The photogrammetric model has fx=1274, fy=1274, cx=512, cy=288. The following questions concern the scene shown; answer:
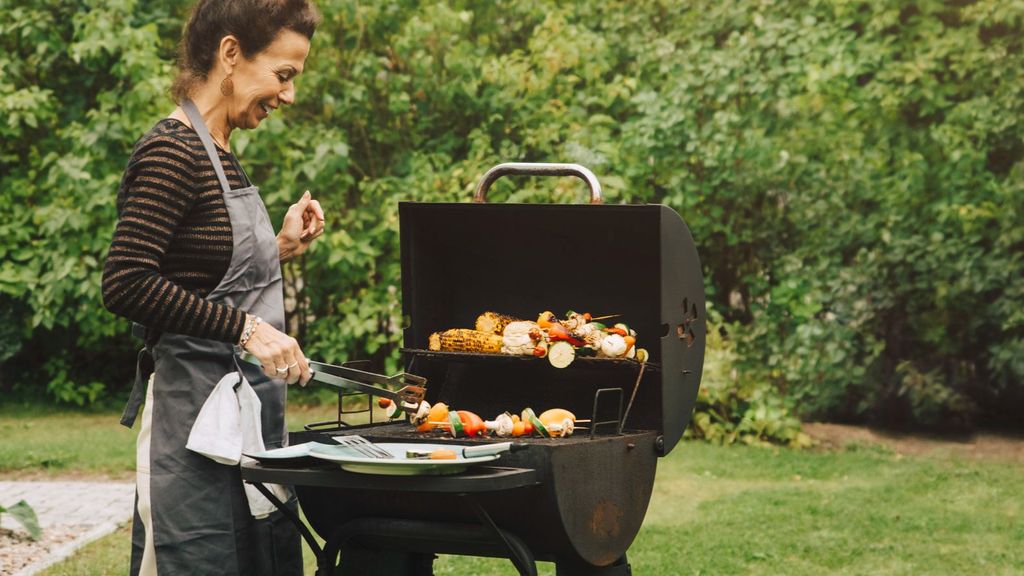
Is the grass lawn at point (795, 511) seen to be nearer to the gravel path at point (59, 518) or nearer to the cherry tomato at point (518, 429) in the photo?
the gravel path at point (59, 518)

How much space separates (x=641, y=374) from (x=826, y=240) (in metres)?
4.77

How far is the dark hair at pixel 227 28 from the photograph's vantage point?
2771mm

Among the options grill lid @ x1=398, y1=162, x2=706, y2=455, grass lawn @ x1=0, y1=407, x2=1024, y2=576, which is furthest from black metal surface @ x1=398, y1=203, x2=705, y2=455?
grass lawn @ x1=0, y1=407, x2=1024, y2=576

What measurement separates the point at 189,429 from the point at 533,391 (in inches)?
46.0

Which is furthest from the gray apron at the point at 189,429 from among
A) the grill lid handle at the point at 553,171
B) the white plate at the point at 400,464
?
the grill lid handle at the point at 553,171

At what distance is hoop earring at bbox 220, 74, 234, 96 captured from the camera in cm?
280

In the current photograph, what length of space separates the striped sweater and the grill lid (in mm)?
889

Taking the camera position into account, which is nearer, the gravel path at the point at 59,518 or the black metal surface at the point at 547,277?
the black metal surface at the point at 547,277

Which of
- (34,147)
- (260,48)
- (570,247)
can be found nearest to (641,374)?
(570,247)

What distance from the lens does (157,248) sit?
2623mm

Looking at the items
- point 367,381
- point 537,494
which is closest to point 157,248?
point 367,381

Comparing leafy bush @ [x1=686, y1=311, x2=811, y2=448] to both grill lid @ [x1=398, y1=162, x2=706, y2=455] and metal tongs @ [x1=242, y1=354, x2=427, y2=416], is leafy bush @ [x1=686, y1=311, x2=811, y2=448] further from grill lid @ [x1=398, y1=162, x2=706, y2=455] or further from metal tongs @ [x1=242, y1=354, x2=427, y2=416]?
metal tongs @ [x1=242, y1=354, x2=427, y2=416]

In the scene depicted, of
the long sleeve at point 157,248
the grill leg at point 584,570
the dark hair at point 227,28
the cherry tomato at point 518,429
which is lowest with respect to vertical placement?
the grill leg at point 584,570

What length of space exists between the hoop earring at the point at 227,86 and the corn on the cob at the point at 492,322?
1048mm
